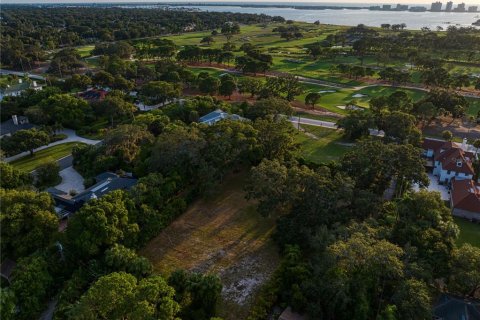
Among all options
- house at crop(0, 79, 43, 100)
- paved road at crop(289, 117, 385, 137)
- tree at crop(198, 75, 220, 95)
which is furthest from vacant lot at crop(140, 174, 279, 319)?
house at crop(0, 79, 43, 100)

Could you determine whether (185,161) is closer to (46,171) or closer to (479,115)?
(46,171)

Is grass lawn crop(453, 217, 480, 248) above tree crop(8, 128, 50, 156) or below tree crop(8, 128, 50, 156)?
below

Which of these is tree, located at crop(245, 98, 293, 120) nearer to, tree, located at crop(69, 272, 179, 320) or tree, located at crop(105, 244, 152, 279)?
tree, located at crop(105, 244, 152, 279)

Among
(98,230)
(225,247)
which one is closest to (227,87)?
(225,247)

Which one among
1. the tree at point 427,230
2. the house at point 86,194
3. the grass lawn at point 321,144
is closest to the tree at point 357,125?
the grass lawn at point 321,144

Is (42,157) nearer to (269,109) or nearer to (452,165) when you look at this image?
(269,109)

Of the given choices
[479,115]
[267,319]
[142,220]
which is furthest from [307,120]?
[267,319]
